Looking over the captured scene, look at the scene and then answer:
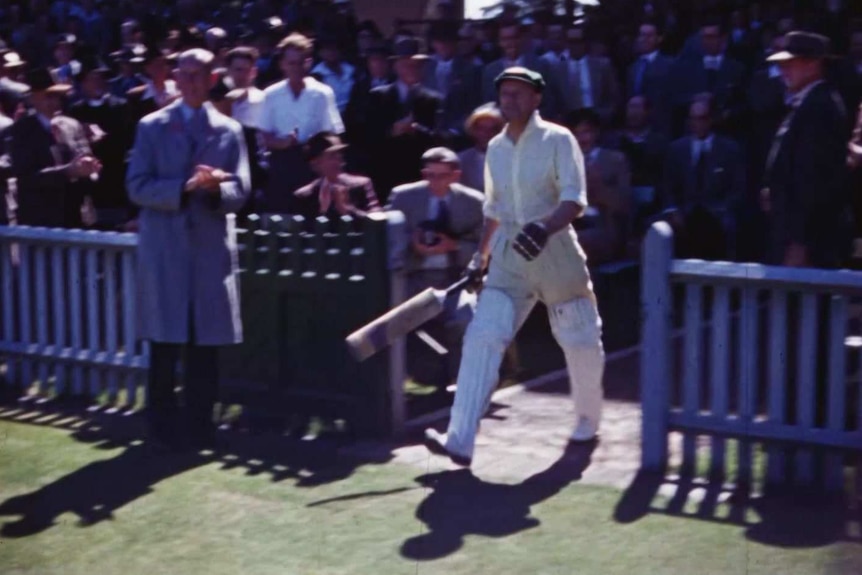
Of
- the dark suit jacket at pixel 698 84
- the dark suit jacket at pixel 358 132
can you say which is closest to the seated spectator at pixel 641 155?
the dark suit jacket at pixel 698 84

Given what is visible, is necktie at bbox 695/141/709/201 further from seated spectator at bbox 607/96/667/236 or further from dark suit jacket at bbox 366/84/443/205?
dark suit jacket at bbox 366/84/443/205

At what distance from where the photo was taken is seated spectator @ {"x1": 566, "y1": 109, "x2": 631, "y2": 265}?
1158cm

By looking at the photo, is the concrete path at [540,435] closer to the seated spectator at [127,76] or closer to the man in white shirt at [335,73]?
the man in white shirt at [335,73]

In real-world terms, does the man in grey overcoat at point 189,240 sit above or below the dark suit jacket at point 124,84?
below

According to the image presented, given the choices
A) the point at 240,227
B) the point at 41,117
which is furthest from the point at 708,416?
the point at 41,117

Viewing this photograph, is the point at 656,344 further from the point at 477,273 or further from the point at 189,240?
the point at 189,240

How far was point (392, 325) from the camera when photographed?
778 cm

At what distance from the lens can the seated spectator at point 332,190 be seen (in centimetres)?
1005

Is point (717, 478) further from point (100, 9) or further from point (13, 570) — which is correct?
point (100, 9)

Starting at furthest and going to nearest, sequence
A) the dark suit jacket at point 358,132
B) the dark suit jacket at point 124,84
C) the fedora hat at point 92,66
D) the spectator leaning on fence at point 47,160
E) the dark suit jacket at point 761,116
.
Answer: the fedora hat at point 92,66 → the dark suit jacket at point 124,84 → the dark suit jacket at point 358,132 → the dark suit jacket at point 761,116 → the spectator leaning on fence at point 47,160

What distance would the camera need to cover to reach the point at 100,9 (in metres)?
18.4

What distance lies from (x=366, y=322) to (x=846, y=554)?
301cm

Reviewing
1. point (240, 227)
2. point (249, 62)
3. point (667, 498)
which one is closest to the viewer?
point (667, 498)

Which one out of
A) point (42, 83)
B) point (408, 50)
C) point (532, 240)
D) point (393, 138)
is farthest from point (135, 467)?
point (408, 50)
